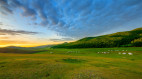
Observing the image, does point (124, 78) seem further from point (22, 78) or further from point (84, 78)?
point (22, 78)

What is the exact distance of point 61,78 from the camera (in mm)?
14070

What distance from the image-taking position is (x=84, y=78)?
44.8 feet

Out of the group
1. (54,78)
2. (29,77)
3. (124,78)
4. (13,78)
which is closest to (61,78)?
(54,78)

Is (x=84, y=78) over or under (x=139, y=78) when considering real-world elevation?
over

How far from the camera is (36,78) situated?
1366cm

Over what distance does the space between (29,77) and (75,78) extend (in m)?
9.70

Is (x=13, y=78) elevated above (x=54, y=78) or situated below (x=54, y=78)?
above

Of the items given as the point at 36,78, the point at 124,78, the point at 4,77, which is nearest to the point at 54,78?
the point at 36,78

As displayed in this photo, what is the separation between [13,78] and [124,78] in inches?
904

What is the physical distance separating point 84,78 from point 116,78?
682 centimetres

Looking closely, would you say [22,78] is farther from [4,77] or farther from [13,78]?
[4,77]

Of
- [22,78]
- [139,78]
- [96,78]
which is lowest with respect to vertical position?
[139,78]

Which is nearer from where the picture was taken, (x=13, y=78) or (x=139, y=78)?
(x=13, y=78)

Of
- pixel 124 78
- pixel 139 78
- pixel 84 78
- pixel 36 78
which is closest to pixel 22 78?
pixel 36 78
